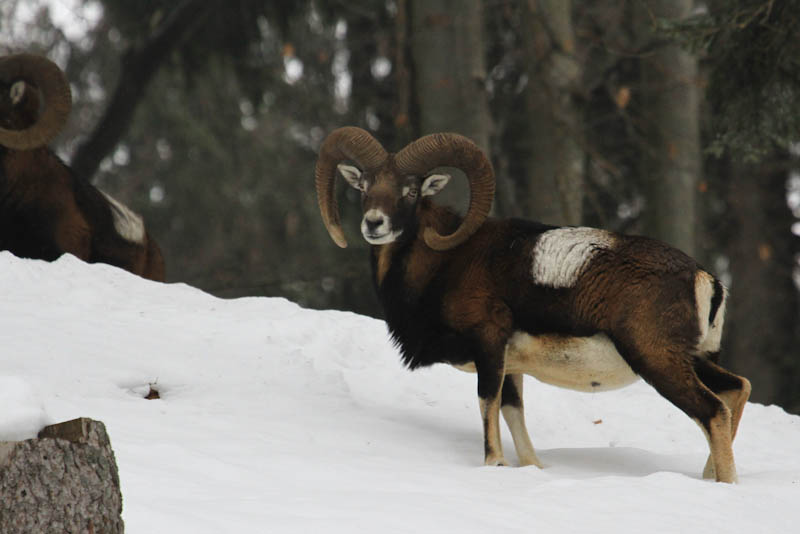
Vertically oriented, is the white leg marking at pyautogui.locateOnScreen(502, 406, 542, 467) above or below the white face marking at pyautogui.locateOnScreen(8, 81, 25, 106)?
below

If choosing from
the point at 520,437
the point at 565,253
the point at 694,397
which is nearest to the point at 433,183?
the point at 565,253

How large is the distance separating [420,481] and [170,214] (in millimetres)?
22687

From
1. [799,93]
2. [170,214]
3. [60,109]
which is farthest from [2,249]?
[170,214]

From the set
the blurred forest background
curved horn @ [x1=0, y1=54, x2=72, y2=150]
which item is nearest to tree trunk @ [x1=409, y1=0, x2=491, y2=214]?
the blurred forest background

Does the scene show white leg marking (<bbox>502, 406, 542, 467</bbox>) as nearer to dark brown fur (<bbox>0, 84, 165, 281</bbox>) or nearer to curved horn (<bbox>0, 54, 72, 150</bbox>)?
dark brown fur (<bbox>0, 84, 165, 281</bbox>)

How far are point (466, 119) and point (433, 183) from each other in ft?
14.3

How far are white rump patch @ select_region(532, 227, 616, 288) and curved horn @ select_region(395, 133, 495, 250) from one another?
0.64 m

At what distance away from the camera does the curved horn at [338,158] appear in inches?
367

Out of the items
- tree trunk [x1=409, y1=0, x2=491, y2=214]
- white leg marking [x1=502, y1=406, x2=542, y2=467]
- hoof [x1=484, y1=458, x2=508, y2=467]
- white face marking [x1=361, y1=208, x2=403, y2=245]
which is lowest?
hoof [x1=484, y1=458, x2=508, y2=467]

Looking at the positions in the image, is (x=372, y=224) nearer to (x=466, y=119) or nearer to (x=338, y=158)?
(x=338, y=158)

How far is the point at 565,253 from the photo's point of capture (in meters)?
8.43

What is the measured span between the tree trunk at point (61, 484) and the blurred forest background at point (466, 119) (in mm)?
8089

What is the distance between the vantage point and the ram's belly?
820 cm

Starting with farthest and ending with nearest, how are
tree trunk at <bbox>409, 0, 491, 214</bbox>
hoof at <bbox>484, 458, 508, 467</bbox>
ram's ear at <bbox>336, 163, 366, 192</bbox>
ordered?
tree trunk at <bbox>409, 0, 491, 214</bbox>
ram's ear at <bbox>336, 163, 366, 192</bbox>
hoof at <bbox>484, 458, 508, 467</bbox>
